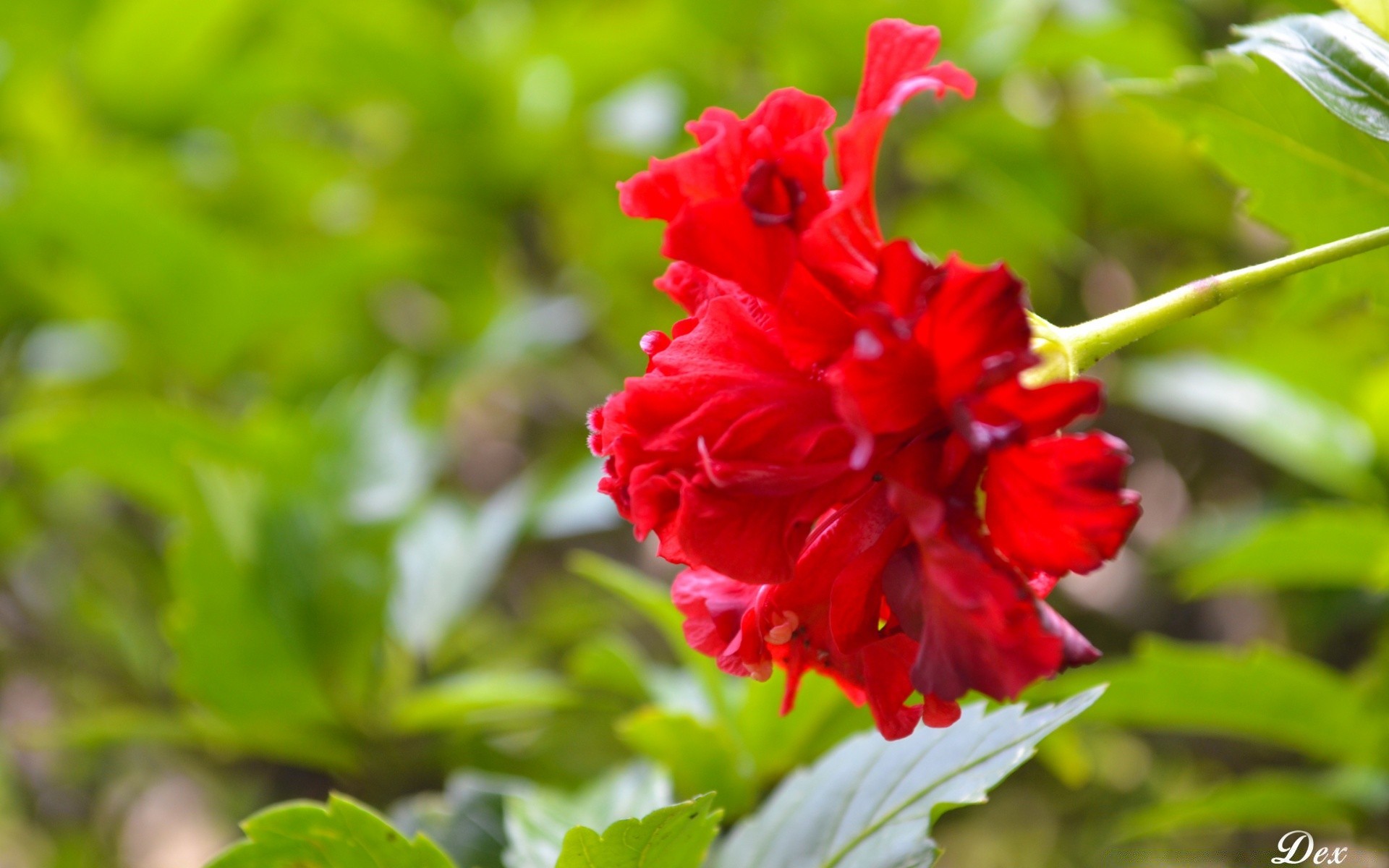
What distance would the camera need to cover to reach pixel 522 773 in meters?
1.08

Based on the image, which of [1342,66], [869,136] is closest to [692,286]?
[869,136]

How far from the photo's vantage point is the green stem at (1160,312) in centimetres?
47

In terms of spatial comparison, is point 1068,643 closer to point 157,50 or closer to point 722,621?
point 722,621

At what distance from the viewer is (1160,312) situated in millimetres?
468

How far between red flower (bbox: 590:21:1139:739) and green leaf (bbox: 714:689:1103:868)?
7 cm

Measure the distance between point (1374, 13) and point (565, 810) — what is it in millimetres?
621

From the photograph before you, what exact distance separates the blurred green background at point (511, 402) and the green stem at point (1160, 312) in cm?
18

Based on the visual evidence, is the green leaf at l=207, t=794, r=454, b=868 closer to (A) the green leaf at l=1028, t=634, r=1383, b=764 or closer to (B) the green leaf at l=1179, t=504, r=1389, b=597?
(A) the green leaf at l=1028, t=634, r=1383, b=764

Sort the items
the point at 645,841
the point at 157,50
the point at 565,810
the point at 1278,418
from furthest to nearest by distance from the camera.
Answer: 1. the point at 157,50
2. the point at 1278,418
3. the point at 565,810
4. the point at 645,841

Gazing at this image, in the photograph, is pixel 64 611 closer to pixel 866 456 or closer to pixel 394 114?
pixel 394 114

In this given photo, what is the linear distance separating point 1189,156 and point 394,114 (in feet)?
3.66

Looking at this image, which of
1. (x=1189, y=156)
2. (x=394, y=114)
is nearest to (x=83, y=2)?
(x=394, y=114)

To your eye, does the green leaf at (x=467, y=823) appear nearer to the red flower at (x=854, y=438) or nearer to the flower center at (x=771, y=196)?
the red flower at (x=854, y=438)

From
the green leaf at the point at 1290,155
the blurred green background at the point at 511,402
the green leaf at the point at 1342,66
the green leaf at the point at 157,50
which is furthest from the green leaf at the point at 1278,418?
the green leaf at the point at 157,50
